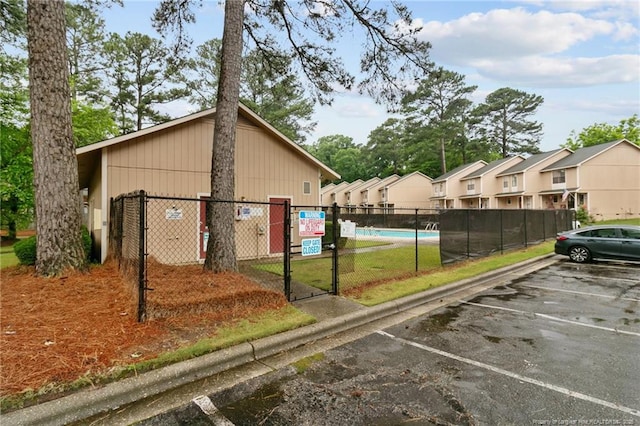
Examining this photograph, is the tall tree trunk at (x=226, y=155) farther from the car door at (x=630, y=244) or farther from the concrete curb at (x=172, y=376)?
the car door at (x=630, y=244)

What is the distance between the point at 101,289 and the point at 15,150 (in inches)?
700

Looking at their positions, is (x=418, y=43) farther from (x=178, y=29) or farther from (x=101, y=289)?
(x=101, y=289)

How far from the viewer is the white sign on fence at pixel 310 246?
584 centimetres

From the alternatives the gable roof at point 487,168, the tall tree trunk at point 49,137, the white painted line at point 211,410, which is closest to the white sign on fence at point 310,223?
the white painted line at point 211,410

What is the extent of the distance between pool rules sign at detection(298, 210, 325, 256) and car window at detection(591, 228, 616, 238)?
1060cm

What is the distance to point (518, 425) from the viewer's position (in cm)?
252

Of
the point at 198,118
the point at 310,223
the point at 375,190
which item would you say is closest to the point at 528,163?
the point at 375,190

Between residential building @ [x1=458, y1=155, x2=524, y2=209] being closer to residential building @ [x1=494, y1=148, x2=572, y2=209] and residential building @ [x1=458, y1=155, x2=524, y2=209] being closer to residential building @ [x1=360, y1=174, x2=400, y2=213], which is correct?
residential building @ [x1=494, y1=148, x2=572, y2=209]

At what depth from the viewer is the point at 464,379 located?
3.26 meters

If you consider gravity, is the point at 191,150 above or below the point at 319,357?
above

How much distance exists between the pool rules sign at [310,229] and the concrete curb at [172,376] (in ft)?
4.67

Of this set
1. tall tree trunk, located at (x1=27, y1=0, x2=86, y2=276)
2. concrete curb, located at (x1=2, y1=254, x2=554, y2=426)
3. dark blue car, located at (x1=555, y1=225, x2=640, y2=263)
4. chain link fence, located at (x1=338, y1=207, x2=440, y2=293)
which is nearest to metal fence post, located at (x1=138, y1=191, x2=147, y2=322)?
concrete curb, located at (x1=2, y1=254, x2=554, y2=426)

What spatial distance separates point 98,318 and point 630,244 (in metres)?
14.1

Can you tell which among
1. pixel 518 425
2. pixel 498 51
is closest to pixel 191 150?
pixel 518 425
